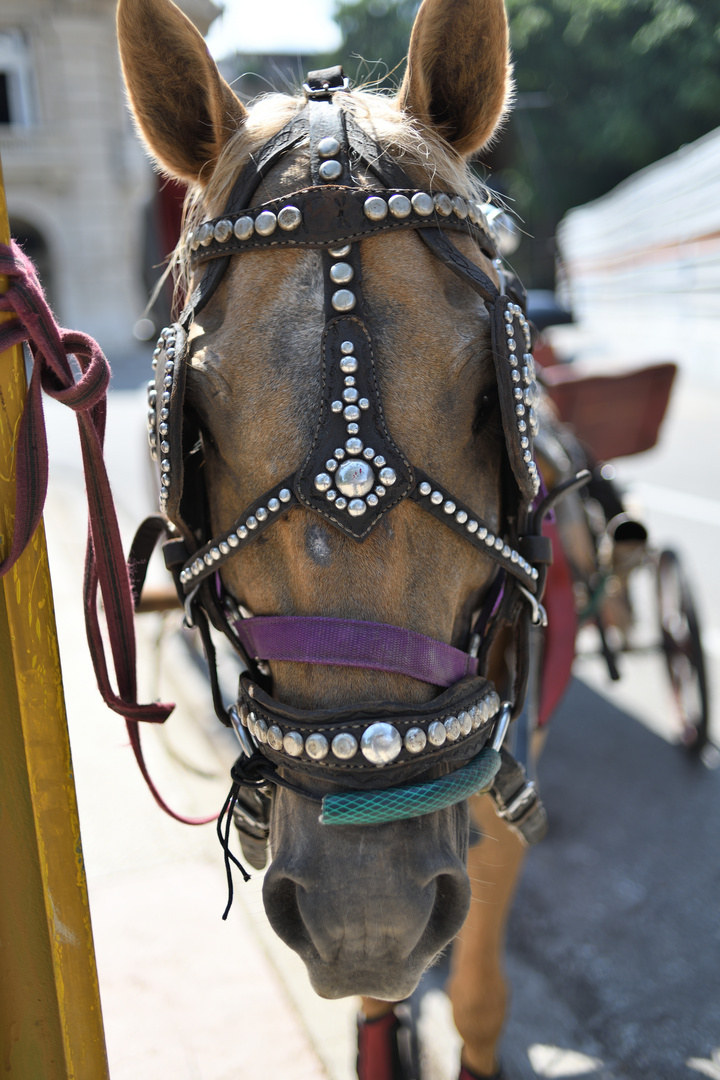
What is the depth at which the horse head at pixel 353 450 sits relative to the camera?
3.64 ft

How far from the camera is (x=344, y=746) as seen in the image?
3.56 ft

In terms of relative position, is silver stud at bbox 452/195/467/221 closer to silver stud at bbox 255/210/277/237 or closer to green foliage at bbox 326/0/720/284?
silver stud at bbox 255/210/277/237

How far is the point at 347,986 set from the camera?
111cm

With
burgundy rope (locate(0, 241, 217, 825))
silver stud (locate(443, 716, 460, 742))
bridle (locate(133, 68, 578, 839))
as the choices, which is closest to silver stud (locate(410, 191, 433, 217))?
bridle (locate(133, 68, 578, 839))

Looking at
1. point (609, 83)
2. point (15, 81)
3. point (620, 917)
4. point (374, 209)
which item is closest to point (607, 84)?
point (609, 83)

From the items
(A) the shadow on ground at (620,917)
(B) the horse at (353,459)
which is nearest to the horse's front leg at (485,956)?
(A) the shadow on ground at (620,917)

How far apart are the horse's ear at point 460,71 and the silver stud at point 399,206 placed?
0.81 feet

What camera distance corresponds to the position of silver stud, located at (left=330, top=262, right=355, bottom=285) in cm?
122

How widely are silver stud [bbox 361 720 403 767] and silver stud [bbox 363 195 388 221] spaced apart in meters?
0.79

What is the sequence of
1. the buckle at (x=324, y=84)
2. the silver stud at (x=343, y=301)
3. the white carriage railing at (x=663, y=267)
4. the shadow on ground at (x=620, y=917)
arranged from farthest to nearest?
the white carriage railing at (x=663, y=267), the shadow on ground at (x=620, y=917), the buckle at (x=324, y=84), the silver stud at (x=343, y=301)

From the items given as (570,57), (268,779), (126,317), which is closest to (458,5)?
(268,779)

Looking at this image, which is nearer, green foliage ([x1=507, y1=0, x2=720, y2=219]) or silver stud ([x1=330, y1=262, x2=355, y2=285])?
silver stud ([x1=330, y1=262, x2=355, y2=285])

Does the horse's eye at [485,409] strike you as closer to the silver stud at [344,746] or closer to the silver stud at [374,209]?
the silver stud at [374,209]

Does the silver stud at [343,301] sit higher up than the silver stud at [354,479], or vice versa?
the silver stud at [343,301]
